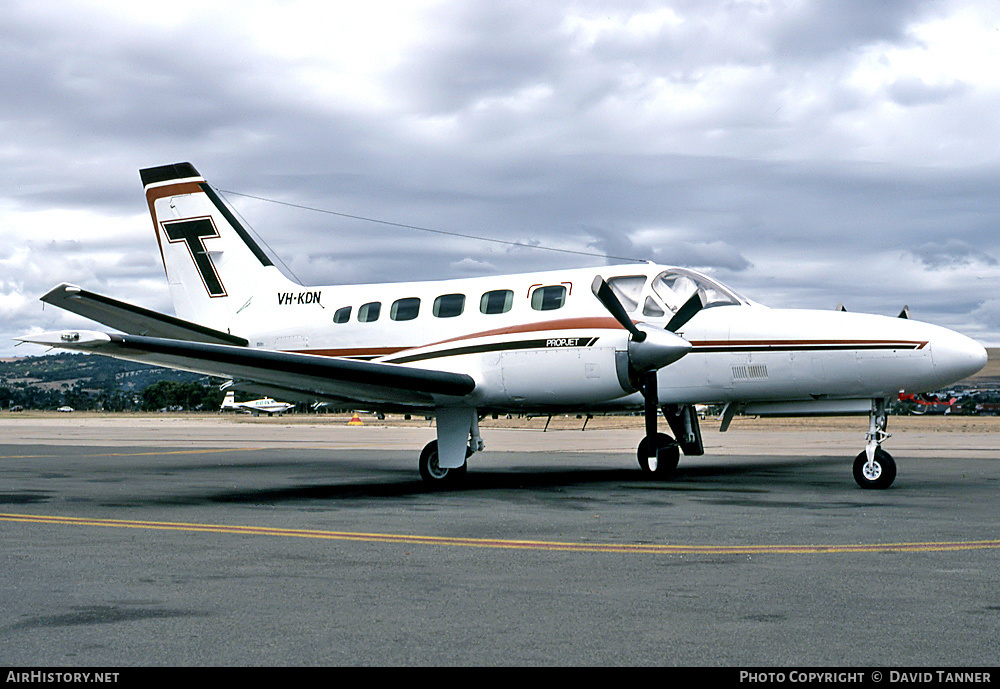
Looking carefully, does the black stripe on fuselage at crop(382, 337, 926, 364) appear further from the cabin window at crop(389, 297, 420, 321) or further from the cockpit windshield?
the cabin window at crop(389, 297, 420, 321)

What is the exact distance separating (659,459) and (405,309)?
5.48 meters

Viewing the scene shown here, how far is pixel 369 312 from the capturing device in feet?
61.1

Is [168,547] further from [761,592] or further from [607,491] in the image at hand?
[607,491]

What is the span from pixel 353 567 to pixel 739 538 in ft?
13.1

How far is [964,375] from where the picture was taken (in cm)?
1468

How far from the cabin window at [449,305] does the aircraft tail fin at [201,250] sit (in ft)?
15.3

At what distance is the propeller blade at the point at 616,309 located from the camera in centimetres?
1451

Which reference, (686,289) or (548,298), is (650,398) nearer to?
(686,289)

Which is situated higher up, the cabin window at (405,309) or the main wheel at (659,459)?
the cabin window at (405,309)

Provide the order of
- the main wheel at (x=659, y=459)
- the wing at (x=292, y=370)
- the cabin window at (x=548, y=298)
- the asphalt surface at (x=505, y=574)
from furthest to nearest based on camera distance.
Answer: the main wheel at (x=659, y=459) → the cabin window at (x=548, y=298) → the wing at (x=292, y=370) → the asphalt surface at (x=505, y=574)

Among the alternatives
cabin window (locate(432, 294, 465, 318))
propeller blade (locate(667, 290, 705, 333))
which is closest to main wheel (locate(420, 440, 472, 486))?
cabin window (locate(432, 294, 465, 318))

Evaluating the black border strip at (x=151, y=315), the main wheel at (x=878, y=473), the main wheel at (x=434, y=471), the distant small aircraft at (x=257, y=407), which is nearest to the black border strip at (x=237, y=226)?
the black border strip at (x=151, y=315)

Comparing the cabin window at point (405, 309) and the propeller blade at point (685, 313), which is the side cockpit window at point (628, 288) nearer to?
the propeller blade at point (685, 313)

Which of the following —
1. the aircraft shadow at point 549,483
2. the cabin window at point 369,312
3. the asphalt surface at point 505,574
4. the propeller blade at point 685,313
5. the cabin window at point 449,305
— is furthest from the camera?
the cabin window at point 369,312
